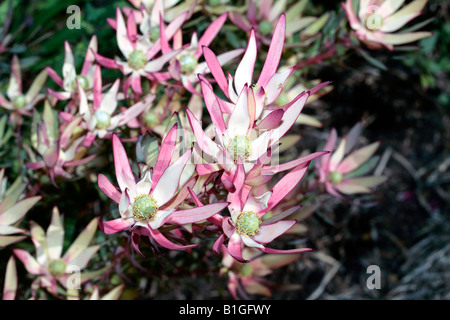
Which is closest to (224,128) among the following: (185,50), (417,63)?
(185,50)

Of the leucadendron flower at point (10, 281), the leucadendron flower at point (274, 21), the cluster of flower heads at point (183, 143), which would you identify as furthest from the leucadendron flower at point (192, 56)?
the leucadendron flower at point (10, 281)

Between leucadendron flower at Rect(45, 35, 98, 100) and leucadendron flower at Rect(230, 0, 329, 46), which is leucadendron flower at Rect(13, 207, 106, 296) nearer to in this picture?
leucadendron flower at Rect(45, 35, 98, 100)

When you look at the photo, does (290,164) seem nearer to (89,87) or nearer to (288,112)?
(288,112)

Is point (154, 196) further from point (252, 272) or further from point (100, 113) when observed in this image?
point (252, 272)

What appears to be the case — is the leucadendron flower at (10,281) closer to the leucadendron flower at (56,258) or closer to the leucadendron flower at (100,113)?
the leucadendron flower at (56,258)

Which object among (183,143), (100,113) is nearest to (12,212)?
(100,113)
